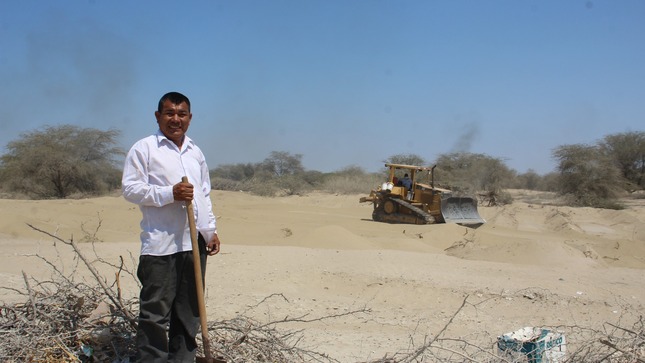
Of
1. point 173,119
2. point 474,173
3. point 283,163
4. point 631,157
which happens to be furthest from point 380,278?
point 283,163

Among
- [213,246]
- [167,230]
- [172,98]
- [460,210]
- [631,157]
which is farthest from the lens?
[631,157]

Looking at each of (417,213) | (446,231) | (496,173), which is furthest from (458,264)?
(496,173)

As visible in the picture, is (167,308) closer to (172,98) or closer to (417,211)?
(172,98)

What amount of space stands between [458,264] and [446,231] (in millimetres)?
3716

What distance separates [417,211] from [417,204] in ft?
2.33

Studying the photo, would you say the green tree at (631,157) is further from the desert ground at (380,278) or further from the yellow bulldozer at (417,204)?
the desert ground at (380,278)

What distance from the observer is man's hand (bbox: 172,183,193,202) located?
2.87 m

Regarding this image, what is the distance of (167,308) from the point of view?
3014 mm

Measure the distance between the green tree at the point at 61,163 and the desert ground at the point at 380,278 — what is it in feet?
25.8

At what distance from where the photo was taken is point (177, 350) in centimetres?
316

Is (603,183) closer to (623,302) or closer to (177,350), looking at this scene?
(623,302)

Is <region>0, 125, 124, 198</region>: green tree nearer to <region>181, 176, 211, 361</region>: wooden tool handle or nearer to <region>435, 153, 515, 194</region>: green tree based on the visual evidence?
<region>435, 153, 515, 194</region>: green tree

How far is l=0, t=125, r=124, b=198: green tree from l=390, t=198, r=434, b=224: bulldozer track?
14115 mm

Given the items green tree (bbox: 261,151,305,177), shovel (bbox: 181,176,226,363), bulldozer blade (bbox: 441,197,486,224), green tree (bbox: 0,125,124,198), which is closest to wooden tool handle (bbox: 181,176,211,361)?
shovel (bbox: 181,176,226,363)
